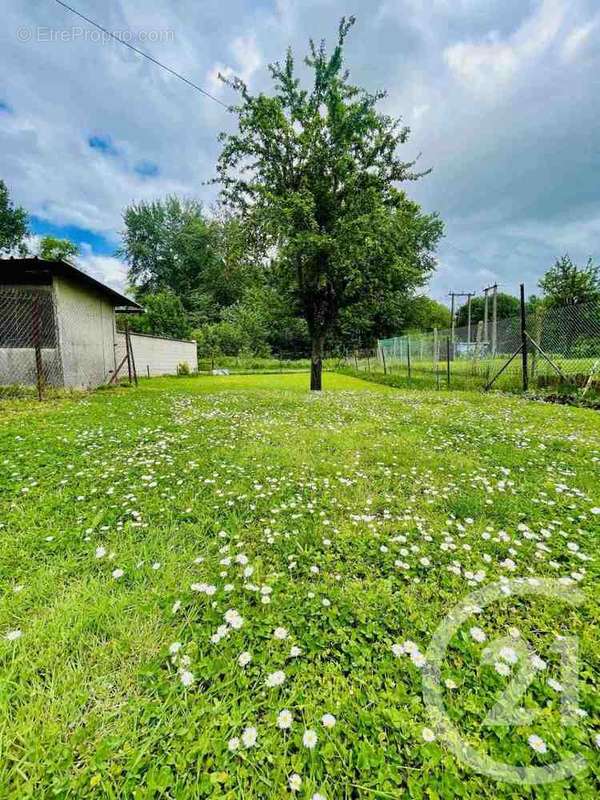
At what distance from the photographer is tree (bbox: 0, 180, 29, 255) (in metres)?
24.1

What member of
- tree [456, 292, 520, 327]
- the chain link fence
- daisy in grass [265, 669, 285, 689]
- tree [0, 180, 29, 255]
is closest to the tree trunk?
the chain link fence

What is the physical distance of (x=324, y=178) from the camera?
9969 mm

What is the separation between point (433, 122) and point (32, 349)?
49.0 feet

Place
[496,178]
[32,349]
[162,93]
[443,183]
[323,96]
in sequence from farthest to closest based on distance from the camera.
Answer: [496,178] < [443,183] < [323,96] < [32,349] < [162,93]

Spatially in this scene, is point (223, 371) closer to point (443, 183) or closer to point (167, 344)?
point (167, 344)

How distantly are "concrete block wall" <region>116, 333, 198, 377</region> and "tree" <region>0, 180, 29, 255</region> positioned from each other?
16.8 metres

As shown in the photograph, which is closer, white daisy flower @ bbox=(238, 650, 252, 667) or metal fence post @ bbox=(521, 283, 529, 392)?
white daisy flower @ bbox=(238, 650, 252, 667)

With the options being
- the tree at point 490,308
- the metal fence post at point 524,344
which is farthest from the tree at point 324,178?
the tree at point 490,308

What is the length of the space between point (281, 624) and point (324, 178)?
11433 mm

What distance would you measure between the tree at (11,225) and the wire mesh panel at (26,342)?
22849 millimetres

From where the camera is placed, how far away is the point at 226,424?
5562 mm

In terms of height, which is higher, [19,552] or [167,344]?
[167,344]

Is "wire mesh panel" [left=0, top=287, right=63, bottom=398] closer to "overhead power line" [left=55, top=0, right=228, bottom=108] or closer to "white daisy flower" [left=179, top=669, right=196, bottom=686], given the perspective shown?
"overhead power line" [left=55, top=0, right=228, bottom=108]

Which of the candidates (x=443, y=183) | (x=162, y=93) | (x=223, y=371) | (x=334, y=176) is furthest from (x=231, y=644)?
(x=223, y=371)
